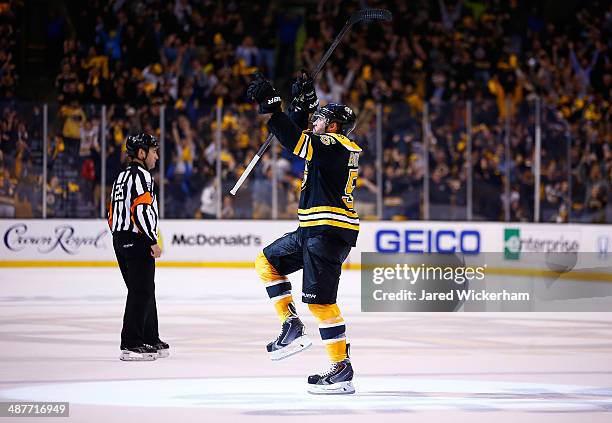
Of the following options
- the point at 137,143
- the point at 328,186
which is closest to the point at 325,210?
the point at 328,186

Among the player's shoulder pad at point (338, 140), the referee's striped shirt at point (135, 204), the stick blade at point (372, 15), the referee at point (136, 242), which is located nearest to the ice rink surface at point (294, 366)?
the referee at point (136, 242)

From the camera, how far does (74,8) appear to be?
20.0 metres

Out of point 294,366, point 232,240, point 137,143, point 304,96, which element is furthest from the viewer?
point 232,240

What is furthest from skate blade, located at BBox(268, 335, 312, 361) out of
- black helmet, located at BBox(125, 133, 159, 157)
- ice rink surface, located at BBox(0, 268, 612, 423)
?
black helmet, located at BBox(125, 133, 159, 157)

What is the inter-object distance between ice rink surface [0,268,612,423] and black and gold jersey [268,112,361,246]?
885 mm

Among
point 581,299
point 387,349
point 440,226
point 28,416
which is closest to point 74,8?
point 440,226

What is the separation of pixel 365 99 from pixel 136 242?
11685 millimetres

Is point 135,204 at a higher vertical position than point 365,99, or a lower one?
lower

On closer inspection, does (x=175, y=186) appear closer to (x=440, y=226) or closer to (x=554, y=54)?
(x=440, y=226)

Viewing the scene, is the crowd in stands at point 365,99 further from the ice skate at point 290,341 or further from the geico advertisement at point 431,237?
the ice skate at point 290,341

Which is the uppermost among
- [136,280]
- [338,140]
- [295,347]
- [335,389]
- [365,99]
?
[365,99]

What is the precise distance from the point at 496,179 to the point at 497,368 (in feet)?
30.6

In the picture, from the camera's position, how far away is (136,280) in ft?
24.2

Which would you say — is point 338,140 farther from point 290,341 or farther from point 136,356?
point 136,356
